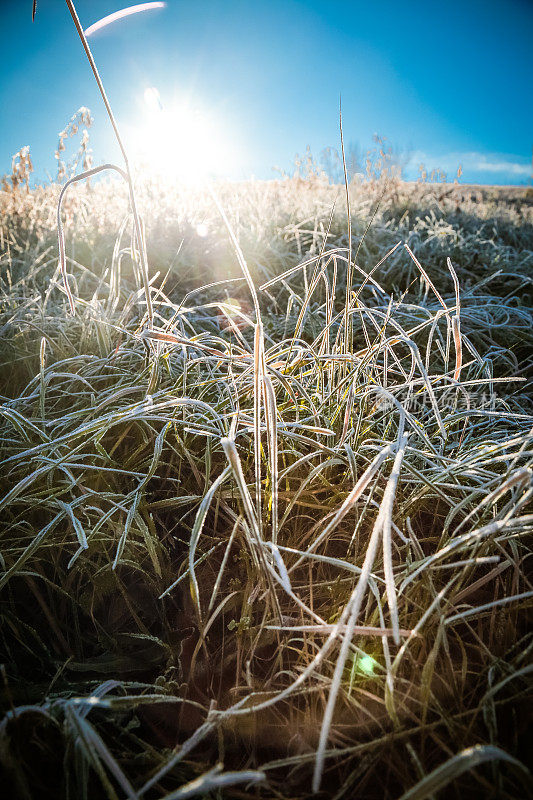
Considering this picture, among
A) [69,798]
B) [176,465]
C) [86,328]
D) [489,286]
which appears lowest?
[69,798]

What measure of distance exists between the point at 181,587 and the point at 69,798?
359 millimetres

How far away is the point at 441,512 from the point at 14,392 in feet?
4.11

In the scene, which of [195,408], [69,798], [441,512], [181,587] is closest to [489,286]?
[441,512]

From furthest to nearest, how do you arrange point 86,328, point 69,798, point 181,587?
point 86,328 < point 181,587 < point 69,798

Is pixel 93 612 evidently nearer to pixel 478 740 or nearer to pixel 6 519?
pixel 6 519

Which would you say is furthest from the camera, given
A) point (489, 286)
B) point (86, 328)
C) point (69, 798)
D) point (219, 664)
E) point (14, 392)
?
point (489, 286)

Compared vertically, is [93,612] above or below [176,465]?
below

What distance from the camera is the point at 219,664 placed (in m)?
0.78

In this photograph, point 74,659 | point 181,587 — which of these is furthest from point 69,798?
point 181,587

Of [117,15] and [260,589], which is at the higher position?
[117,15]

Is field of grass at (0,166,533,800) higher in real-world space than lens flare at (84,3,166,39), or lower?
lower

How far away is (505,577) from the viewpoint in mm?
848

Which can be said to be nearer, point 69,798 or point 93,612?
point 69,798

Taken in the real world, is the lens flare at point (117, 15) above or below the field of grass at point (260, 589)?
above
